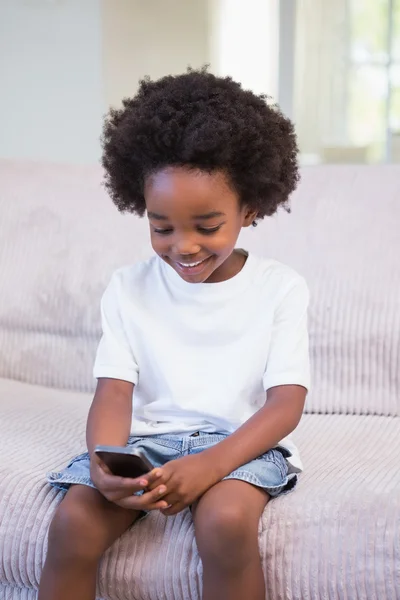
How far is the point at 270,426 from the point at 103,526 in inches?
10.7

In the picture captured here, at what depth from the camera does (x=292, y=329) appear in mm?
1313

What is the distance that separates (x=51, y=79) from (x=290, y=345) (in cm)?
320

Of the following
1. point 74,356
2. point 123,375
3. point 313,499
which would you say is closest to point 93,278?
point 74,356

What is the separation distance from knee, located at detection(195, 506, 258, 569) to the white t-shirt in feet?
0.72

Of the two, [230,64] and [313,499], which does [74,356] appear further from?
[230,64]

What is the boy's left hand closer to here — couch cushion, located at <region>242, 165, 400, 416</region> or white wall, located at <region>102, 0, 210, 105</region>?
couch cushion, located at <region>242, 165, 400, 416</region>

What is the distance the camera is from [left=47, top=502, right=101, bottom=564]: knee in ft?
3.71

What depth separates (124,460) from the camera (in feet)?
3.58

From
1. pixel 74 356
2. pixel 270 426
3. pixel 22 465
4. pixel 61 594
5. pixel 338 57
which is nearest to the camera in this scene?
pixel 61 594

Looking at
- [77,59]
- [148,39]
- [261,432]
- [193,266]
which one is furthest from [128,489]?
[148,39]

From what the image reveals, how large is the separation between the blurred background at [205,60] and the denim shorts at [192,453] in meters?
3.04

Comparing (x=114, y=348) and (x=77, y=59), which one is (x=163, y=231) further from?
(x=77, y=59)

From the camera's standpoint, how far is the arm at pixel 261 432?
3.88 ft

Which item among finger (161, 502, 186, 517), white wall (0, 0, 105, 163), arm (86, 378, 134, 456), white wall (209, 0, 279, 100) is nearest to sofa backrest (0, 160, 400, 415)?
arm (86, 378, 134, 456)
